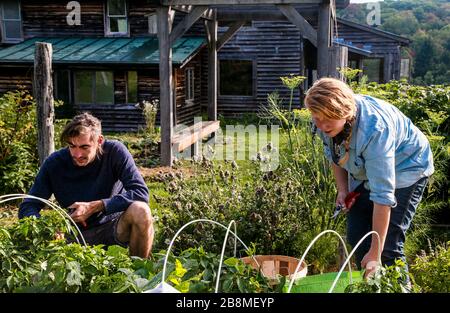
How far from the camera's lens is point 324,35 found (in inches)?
350

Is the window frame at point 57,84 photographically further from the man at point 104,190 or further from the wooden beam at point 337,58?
the man at point 104,190

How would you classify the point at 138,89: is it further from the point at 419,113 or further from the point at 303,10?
the point at 419,113

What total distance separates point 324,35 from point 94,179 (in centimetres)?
599

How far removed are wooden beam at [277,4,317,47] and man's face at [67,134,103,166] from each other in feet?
19.3

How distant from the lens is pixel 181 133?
10641mm

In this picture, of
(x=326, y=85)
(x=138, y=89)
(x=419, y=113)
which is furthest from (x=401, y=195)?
(x=138, y=89)

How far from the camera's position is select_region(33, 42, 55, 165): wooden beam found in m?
6.25

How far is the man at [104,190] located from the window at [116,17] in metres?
13.2

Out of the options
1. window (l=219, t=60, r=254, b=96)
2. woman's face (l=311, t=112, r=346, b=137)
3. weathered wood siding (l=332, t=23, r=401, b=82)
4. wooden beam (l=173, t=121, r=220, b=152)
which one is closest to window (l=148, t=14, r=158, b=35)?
window (l=219, t=60, r=254, b=96)

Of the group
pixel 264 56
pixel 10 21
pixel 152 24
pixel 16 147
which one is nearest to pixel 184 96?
pixel 152 24

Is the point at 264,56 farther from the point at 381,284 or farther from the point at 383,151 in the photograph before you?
the point at 381,284

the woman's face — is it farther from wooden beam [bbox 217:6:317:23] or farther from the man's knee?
wooden beam [bbox 217:6:317:23]

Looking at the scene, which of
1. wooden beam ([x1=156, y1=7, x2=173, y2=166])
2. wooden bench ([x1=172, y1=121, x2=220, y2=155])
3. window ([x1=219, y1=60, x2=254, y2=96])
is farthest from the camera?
window ([x1=219, y1=60, x2=254, y2=96])
